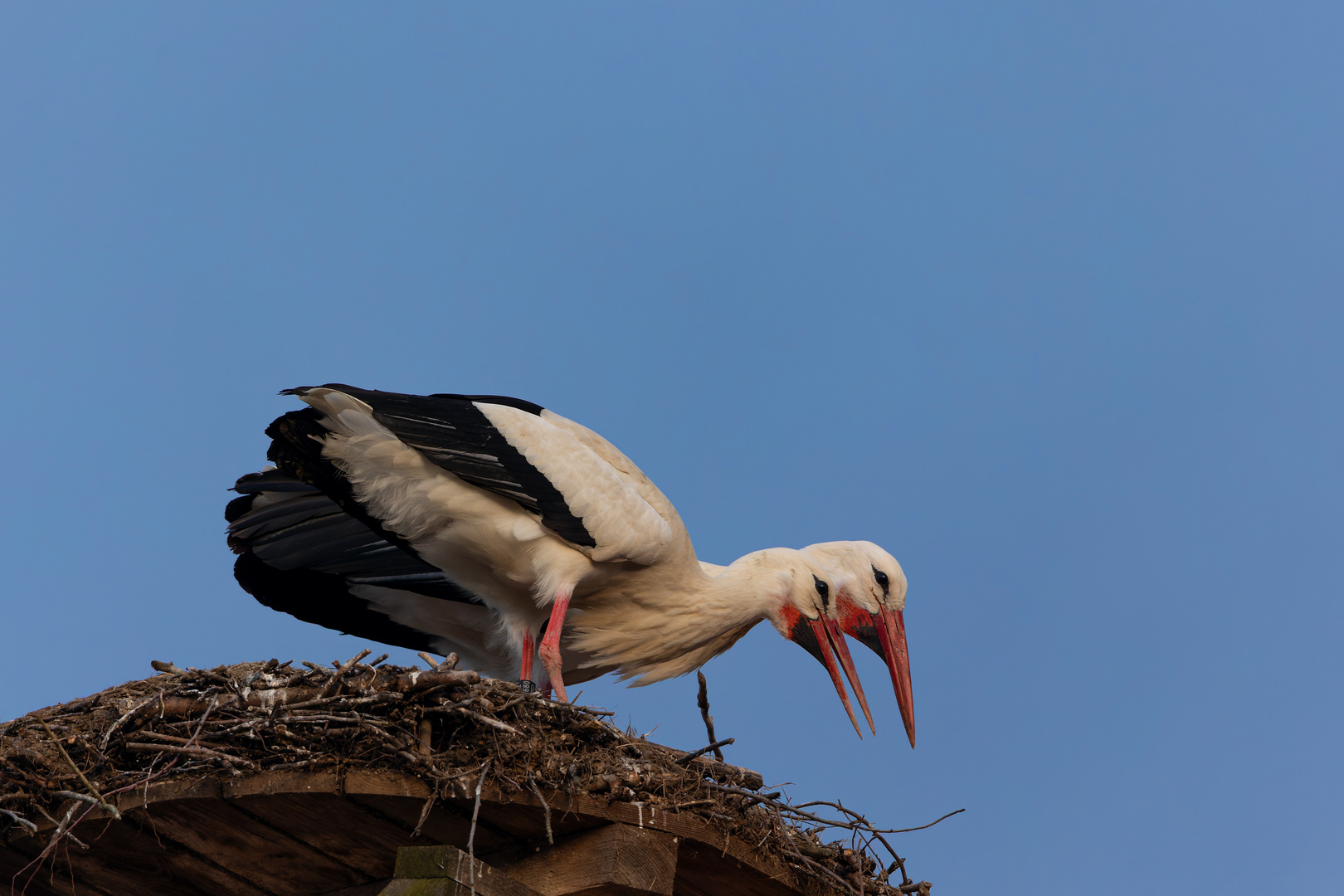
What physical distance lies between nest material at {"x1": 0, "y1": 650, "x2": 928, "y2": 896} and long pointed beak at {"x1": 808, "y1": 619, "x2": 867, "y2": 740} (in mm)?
2328

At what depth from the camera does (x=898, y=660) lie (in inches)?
253

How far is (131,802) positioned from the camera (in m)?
3.38

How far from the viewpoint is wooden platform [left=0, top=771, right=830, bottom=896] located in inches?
129

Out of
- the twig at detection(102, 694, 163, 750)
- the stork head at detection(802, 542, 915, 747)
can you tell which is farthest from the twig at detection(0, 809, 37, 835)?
the stork head at detection(802, 542, 915, 747)

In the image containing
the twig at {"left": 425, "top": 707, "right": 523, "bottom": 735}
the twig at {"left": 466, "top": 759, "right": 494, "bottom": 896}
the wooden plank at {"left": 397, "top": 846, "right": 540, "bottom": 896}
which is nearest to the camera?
the twig at {"left": 466, "top": 759, "right": 494, "bottom": 896}

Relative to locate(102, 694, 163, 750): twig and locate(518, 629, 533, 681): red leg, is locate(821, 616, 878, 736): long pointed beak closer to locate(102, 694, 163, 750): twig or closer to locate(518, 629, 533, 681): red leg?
locate(518, 629, 533, 681): red leg

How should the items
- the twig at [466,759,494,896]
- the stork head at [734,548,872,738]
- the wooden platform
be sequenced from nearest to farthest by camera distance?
the twig at [466,759,494,896] → the wooden platform → the stork head at [734,548,872,738]

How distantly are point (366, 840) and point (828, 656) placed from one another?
10.8 ft

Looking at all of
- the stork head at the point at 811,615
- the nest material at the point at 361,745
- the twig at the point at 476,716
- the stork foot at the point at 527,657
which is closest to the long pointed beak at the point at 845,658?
the stork head at the point at 811,615

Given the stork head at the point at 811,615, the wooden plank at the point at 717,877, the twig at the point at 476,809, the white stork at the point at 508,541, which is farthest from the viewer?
the stork head at the point at 811,615

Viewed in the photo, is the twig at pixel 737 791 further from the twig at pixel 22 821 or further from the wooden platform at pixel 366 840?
the twig at pixel 22 821

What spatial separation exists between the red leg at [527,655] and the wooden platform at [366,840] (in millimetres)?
1956

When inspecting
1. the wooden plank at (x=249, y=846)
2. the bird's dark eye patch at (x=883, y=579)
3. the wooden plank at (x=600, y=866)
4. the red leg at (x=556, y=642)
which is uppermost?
the bird's dark eye patch at (x=883, y=579)

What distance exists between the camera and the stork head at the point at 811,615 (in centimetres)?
630
